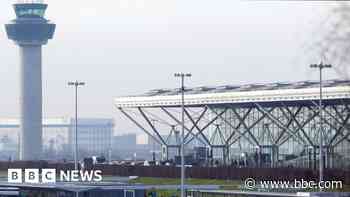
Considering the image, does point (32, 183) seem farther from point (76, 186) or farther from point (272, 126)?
point (272, 126)

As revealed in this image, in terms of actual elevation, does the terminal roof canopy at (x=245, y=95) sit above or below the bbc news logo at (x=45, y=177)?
above

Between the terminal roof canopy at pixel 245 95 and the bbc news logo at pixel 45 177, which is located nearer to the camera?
the bbc news logo at pixel 45 177

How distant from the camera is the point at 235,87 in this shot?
13588 cm

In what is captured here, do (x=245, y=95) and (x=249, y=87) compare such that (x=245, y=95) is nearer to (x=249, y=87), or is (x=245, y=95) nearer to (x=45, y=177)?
(x=249, y=87)

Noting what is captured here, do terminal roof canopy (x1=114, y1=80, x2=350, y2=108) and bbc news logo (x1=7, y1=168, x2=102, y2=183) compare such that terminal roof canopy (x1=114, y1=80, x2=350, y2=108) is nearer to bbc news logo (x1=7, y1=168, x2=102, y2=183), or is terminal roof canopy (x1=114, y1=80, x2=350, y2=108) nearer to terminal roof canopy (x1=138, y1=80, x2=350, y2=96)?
terminal roof canopy (x1=138, y1=80, x2=350, y2=96)

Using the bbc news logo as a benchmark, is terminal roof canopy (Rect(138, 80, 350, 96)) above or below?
above

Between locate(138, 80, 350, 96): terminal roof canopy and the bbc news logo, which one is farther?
locate(138, 80, 350, 96): terminal roof canopy

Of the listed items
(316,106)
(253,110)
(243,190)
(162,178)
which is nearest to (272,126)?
(253,110)

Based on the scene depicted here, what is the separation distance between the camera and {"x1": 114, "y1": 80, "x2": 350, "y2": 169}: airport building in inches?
4852

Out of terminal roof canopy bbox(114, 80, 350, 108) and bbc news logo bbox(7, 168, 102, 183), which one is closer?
bbc news logo bbox(7, 168, 102, 183)

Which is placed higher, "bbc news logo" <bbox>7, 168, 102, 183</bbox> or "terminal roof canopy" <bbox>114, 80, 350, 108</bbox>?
"terminal roof canopy" <bbox>114, 80, 350, 108</bbox>

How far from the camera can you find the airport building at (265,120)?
4852 inches

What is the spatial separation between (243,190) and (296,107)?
43547 mm

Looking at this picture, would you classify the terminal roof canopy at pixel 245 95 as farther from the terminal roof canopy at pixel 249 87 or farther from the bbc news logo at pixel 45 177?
the bbc news logo at pixel 45 177
